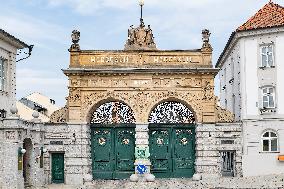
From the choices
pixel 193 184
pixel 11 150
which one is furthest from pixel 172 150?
pixel 11 150

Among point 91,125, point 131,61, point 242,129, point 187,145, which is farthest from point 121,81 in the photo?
point 242,129

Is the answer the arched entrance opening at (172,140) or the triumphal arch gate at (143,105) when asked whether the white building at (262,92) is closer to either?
the triumphal arch gate at (143,105)

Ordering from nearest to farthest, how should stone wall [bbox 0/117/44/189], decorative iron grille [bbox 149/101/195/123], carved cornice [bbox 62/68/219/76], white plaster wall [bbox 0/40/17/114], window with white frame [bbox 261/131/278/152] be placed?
stone wall [bbox 0/117/44/189] < white plaster wall [bbox 0/40/17/114] < window with white frame [bbox 261/131/278/152] < carved cornice [bbox 62/68/219/76] < decorative iron grille [bbox 149/101/195/123]

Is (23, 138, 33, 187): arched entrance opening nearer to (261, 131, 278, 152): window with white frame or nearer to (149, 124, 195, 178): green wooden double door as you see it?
(149, 124, 195, 178): green wooden double door

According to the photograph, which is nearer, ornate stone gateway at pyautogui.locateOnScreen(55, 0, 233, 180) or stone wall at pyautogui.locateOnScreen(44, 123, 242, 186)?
stone wall at pyautogui.locateOnScreen(44, 123, 242, 186)

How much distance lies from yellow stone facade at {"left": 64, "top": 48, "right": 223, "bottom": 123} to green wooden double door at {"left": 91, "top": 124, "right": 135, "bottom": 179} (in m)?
1.25

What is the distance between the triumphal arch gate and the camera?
95.9 feet

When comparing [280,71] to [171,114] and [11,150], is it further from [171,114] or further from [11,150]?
[11,150]

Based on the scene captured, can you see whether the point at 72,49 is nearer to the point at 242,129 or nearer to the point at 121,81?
the point at 121,81

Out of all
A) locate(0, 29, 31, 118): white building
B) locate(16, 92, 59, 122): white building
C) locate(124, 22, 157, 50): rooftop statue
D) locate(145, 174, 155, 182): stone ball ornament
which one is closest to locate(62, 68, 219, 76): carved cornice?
locate(124, 22, 157, 50): rooftop statue

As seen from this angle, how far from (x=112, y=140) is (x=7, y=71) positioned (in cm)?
726

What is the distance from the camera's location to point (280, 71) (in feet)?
94.7

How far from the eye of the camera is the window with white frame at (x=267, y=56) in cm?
2920

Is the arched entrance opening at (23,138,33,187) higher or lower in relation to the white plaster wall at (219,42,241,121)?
lower
